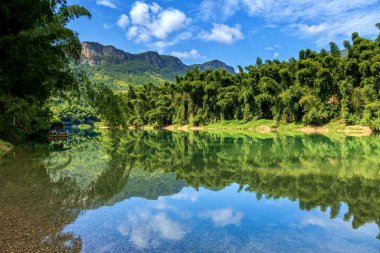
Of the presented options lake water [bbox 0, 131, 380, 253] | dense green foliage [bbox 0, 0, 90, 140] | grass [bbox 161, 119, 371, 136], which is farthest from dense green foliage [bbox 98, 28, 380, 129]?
lake water [bbox 0, 131, 380, 253]

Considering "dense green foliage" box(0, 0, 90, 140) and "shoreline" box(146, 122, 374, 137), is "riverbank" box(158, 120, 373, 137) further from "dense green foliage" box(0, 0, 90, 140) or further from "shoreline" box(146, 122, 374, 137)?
"dense green foliage" box(0, 0, 90, 140)

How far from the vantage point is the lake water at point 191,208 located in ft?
26.2

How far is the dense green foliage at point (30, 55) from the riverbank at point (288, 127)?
161 feet

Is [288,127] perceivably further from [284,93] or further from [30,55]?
[30,55]

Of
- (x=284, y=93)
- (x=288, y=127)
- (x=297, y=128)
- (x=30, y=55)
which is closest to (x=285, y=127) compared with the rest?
(x=288, y=127)

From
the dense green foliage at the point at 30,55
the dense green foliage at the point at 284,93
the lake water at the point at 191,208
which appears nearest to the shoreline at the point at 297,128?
the dense green foliage at the point at 284,93

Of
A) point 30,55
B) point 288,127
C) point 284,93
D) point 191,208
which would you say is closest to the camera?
point 191,208

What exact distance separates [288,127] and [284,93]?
7.64m

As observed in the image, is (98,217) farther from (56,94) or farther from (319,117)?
(319,117)

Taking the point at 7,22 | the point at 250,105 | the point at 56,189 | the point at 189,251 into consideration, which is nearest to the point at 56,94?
the point at 7,22

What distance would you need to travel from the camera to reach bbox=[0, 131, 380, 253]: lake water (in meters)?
7.97

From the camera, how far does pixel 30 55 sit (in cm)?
1534

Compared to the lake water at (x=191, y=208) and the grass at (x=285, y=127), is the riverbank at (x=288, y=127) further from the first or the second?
the lake water at (x=191, y=208)

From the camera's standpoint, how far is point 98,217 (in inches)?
396
